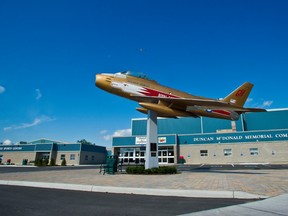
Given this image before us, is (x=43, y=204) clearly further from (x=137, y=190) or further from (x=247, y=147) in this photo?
(x=247, y=147)

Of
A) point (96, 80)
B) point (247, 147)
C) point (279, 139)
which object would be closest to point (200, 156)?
point (247, 147)

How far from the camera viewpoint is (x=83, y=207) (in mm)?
6078

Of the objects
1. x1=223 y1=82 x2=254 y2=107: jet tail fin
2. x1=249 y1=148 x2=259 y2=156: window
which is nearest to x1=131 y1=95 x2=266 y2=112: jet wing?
x1=223 y1=82 x2=254 y2=107: jet tail fin

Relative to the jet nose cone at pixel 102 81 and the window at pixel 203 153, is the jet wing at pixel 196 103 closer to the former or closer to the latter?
the jet nose cone at pixel 102 81

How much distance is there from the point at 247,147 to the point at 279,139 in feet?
19.4

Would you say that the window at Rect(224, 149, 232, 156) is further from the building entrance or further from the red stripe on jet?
the red stripe on jet

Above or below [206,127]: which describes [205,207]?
below

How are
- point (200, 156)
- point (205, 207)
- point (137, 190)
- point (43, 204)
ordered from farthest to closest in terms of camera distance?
point (200, 156) → point (137, 190) → point (43, 204) → point (205, 207)

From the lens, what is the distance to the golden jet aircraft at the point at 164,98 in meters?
18.3

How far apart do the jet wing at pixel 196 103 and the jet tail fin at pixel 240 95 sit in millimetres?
779

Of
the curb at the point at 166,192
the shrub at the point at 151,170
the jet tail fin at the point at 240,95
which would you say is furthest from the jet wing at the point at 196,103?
the curb at the point at 166,192

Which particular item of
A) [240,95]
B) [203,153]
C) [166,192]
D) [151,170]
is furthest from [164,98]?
[203,153]

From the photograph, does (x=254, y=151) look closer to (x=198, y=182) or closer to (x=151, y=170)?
(x=151, y=170)

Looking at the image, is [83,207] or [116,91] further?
[116,91]
